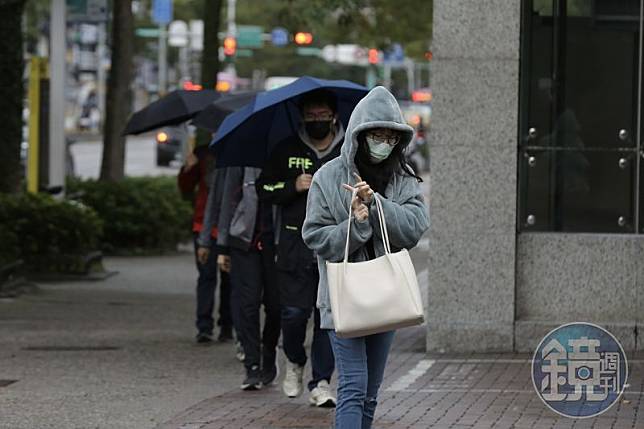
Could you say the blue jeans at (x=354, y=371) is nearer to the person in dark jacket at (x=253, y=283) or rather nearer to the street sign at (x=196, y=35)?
the person in dark jacket at (x=253, y=283)

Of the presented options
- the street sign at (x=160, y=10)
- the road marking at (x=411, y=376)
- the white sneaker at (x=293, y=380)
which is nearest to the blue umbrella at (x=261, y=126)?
the white sneaker at (x=293, y=380)

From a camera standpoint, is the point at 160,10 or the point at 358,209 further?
the point at 160,10

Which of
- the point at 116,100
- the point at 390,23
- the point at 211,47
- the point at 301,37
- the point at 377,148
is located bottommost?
the point at 377,148

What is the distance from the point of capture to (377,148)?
6738 millimetres

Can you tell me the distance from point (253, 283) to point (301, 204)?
0.98 m

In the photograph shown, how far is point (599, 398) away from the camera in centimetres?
910

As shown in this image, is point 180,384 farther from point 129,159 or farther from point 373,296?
point 129,159

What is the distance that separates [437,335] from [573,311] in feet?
3.29

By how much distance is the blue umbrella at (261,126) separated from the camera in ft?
31.4

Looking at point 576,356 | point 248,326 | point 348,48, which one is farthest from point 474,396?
point 348,48

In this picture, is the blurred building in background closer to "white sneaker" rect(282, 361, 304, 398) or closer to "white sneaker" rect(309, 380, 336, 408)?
"white sneaker" rect(282, 361, 304, 398)

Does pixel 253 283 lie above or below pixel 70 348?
above

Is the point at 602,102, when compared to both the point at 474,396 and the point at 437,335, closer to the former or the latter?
the point at 437,335

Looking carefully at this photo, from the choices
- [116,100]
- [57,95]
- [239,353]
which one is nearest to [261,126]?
[239,353]
